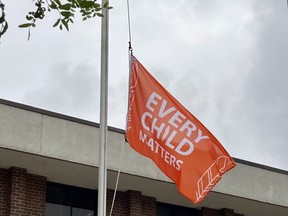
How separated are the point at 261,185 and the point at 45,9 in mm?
14512

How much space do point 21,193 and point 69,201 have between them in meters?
1.65

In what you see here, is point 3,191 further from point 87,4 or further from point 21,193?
point 87,4

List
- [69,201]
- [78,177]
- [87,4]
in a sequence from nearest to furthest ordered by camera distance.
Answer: [87,4] → [78,177] → [69,201]

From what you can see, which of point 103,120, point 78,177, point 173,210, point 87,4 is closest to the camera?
point 87,4

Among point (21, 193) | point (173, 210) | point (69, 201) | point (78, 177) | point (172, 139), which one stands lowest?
point (172, 139)

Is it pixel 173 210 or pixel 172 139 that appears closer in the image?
pixel 172 139

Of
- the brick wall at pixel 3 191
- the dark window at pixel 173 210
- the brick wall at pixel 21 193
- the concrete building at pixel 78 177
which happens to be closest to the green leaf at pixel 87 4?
the concrete building at pixel 78 177

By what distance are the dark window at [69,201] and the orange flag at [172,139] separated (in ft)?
17.6

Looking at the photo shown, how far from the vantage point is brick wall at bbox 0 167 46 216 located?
16.1 metres

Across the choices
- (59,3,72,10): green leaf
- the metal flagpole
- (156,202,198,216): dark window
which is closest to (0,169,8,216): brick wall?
(156,202,198,216): dark window

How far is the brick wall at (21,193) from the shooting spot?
16.1 metres

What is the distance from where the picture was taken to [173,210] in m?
19.7

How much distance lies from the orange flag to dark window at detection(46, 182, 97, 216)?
17.6 feet

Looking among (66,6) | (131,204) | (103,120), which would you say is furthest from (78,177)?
(66,6)
